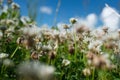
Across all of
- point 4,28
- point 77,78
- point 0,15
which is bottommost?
point 77,78

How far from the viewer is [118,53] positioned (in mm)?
2396

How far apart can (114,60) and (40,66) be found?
2171mm

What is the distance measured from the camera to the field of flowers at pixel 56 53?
1.06 metres

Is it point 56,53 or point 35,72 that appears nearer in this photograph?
point 35,72

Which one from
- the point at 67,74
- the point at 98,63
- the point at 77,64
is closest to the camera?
the point at 98,63

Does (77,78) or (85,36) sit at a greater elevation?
(85,36)

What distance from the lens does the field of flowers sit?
106 cm

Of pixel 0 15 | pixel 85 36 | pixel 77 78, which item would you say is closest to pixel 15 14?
pixel 0 15

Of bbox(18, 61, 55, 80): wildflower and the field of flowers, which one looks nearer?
bbox(18, 61, 55, 80): wildflower

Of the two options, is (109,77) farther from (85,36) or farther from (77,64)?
(85,36)

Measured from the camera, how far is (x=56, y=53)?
2000 millimetres

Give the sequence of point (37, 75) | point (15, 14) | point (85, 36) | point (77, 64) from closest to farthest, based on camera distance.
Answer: point (37, 75), point (77, 64), point (85, 36), point (15, 14)

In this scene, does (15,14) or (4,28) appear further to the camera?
(15,14)

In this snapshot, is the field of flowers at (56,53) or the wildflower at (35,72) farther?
the field of flowers at (56,53)
